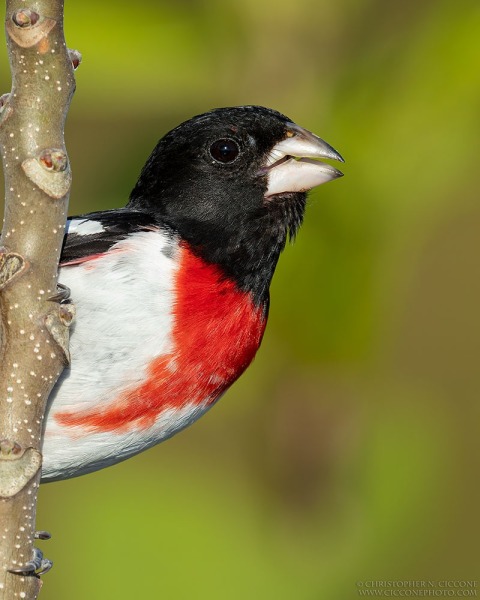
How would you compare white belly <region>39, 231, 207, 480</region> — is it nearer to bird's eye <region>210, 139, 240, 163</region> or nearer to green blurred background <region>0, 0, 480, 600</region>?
green blurred background <region>0, 0, 480, 600</region>

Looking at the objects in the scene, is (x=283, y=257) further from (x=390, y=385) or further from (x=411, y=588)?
(x=411, y=588)

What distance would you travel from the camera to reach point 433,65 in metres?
3.16

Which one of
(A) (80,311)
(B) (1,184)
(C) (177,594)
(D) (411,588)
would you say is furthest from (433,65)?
(B) (1,184)

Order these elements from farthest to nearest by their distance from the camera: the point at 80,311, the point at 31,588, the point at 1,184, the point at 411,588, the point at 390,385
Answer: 1. the point at 1,184
2. the point at 411,588
3. the point at 390,385
4. the point at 80,311
5. the point at 31,588

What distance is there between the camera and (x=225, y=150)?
3.39 m

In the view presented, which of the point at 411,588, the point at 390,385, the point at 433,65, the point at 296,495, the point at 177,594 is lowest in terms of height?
the point at 411,588

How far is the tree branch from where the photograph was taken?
2113mm

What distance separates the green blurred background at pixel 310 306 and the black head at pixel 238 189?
2.6 inches

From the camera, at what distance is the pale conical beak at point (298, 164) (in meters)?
3.23

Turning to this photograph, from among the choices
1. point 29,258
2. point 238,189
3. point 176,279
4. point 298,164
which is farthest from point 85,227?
point 29,258

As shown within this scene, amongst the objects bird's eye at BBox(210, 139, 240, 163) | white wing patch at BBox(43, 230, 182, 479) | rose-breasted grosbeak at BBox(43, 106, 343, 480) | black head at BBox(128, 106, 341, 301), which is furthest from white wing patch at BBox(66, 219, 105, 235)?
bird's eye at BBox(210, 139, 240, 163)

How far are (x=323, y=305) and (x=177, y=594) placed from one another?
962mm

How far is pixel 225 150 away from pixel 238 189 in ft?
0.42

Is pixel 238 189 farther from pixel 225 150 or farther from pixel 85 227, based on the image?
pixel 85 227
